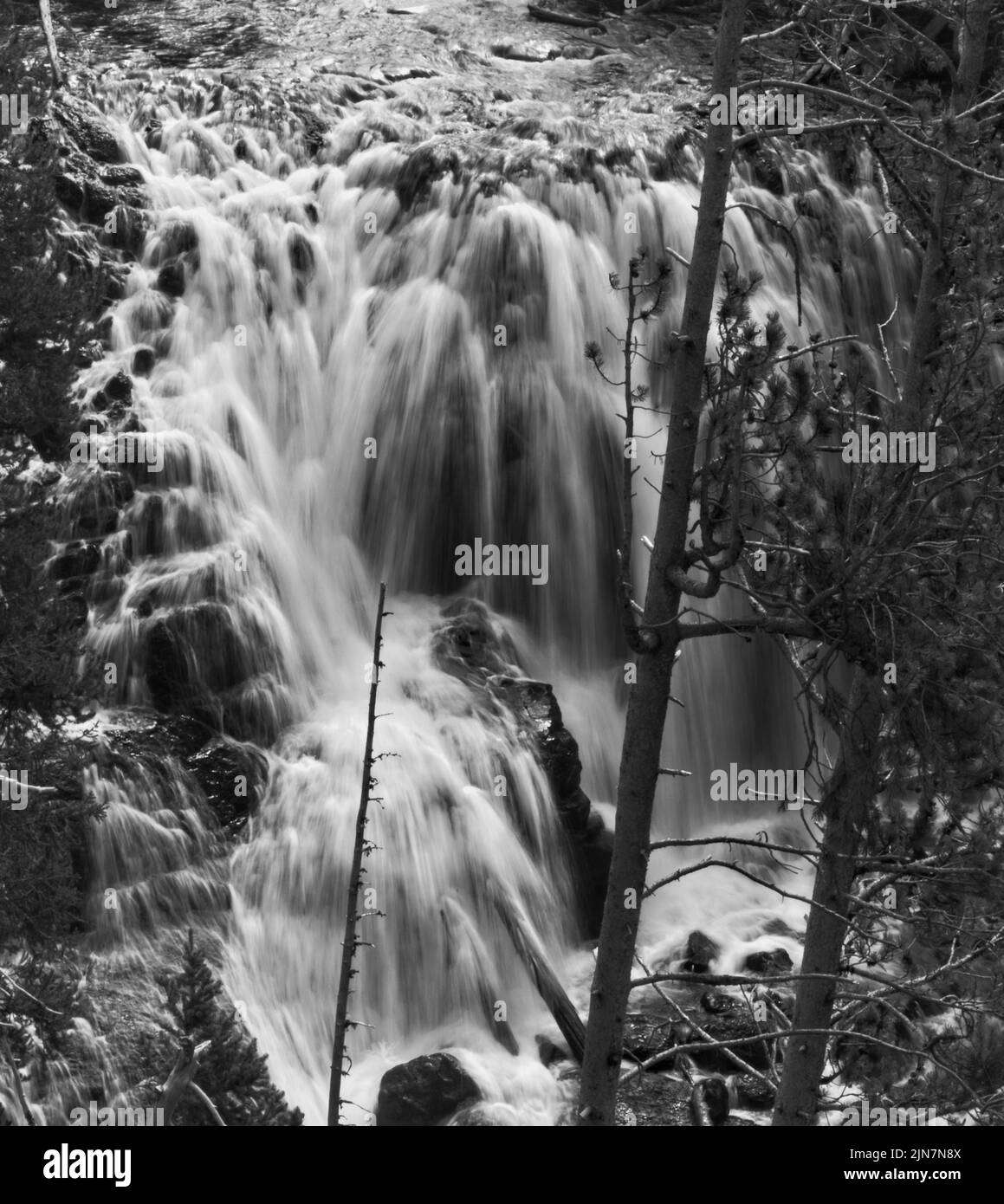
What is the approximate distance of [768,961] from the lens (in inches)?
460

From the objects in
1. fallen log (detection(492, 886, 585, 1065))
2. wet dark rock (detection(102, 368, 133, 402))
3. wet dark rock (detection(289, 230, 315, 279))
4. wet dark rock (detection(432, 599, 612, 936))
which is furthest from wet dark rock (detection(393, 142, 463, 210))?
fallen log (detection(492, 886, 585, 1065))

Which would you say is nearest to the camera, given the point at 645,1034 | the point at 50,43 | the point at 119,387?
the point at 645,1034

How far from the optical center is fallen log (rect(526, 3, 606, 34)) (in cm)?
2330

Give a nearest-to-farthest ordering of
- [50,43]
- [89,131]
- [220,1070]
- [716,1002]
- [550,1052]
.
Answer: [220,1070], [550,1052], [716,1002], [89,131], [50,43]

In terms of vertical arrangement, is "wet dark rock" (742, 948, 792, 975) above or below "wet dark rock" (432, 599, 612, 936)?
below

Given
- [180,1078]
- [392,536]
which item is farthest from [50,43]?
[180,1078]

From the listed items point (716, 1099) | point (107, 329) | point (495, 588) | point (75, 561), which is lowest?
point (716, 1099)

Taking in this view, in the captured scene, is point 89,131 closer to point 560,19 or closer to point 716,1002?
point 560,19

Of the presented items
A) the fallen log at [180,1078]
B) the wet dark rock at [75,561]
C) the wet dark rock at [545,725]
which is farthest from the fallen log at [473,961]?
the fallen log at [180,1078]

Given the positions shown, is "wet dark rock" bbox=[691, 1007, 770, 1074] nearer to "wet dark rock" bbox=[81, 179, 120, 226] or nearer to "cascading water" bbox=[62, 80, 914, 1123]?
"cascading water" bbox=[62, 80, 914, 1123]

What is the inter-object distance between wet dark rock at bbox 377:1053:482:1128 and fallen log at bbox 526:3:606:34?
1881cm

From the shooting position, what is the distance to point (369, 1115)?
32.2 ft

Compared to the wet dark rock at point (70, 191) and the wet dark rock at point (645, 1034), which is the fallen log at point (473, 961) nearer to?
the wet dark rock at point (645, 1034)

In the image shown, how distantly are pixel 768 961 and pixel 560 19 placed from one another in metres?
17.6
